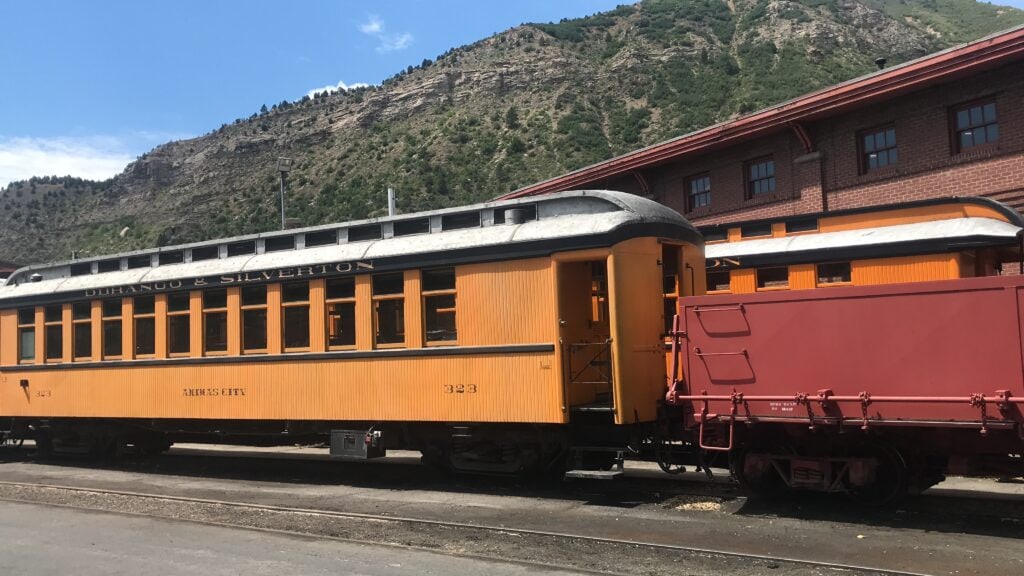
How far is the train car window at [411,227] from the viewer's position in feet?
35.8

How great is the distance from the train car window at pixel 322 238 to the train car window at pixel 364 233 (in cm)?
30

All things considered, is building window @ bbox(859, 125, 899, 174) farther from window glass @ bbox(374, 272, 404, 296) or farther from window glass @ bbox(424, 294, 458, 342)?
window glass @ bbox(374, 272, 404, 296)

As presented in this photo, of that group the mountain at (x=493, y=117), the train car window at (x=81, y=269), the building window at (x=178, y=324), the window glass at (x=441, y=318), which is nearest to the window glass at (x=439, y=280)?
the window glass at (x=441, y=318)

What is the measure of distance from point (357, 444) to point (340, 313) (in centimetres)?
185

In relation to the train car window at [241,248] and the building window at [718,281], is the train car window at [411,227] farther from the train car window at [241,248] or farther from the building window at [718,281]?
the building window at [718,281]

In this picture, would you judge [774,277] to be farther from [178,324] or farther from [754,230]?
[178,324]

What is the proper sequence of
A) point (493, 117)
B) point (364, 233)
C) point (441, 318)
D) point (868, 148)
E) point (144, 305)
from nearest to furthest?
point (441, 318), point (364, 233), point (144, 305), point (868, 148), point (493, 117)

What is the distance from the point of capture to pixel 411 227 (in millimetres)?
11008

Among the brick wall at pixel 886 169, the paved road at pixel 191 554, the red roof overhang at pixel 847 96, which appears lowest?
the paved road at pixel 191 554

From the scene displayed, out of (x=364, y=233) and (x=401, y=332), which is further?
(x=364, y=233)

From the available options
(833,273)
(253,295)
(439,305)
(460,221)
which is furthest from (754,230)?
(253,295)

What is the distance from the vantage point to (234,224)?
7144cm

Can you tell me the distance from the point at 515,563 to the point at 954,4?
106 m

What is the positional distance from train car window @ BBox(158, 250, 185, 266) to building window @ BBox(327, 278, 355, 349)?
347 centimetres
